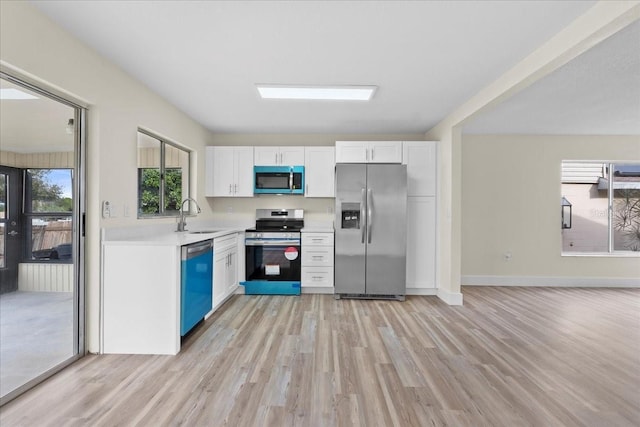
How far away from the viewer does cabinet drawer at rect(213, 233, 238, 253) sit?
347 cm

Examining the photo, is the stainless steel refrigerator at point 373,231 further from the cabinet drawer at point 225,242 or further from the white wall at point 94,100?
the white wall at point 94,100

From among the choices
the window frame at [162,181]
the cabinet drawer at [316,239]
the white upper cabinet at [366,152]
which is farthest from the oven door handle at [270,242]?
the white upper cabinet at [366,152]

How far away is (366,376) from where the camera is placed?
221 centimetres

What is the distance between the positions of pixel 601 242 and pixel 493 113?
10.8 feet

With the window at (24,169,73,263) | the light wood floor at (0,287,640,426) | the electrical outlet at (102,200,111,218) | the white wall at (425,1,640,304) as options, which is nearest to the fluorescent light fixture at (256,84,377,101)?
the white wall at (425,1,640,304)

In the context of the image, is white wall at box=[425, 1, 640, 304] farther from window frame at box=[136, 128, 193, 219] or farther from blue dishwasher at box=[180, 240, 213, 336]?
window frame at box=[136, 128, 193, 219]

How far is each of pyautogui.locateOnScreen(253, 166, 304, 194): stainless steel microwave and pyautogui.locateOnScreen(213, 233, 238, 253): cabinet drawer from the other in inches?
35.1

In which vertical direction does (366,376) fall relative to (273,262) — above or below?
below

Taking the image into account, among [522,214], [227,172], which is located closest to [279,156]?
[227,172]

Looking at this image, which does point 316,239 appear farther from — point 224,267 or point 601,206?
point 601,206

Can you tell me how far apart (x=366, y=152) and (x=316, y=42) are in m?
2.31

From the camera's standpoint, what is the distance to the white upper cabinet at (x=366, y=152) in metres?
4.38

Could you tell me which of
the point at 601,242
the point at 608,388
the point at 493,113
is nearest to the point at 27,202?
the point at 608,388

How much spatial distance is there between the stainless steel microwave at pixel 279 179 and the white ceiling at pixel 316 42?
129 centimetres
